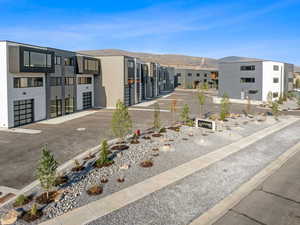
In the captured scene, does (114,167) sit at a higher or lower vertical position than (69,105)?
lower

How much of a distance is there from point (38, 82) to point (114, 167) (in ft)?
72.4

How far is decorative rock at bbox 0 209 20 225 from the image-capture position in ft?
32.7

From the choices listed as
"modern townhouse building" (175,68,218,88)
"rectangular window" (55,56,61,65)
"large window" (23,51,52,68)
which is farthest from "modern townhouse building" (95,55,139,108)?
"modern townhouse building" (175,68,218,88)

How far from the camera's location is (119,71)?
4553 cm

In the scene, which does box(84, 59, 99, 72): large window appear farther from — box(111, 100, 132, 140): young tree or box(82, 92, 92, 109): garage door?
box(111, 100, 132, 140): young tree

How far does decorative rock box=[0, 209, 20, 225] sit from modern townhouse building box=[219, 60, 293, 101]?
5923cm

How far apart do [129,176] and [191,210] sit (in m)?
4.79

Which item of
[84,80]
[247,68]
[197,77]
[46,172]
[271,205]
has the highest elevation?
[197,77]

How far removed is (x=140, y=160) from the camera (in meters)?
17.3

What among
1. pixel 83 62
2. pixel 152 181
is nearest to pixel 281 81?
pixel 83 62

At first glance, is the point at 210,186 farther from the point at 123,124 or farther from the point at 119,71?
the point at 119,71

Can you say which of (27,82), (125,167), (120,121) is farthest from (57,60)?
(125,167)

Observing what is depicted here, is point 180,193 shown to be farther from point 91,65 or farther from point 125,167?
point 91,65

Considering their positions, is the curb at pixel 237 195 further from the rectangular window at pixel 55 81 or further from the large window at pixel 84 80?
the large window at pixel 84 80
